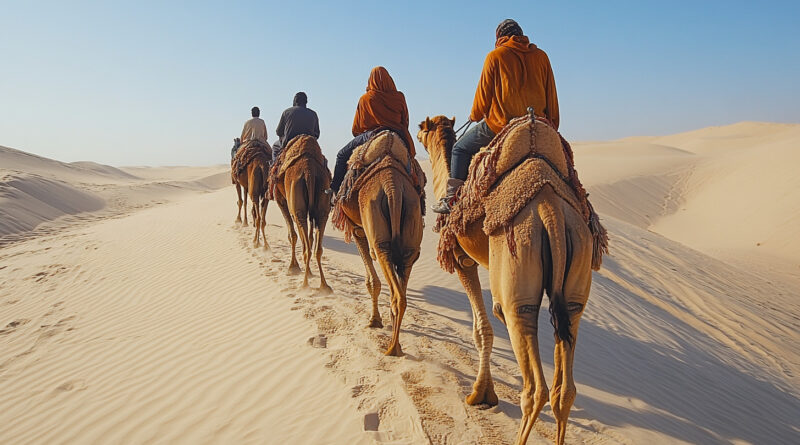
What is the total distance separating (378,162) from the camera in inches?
201

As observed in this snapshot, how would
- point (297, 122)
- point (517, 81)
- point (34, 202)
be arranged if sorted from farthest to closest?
point (34, 202)
point (297, 122)
point (517, 81)

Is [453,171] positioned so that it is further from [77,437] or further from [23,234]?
[23,234]

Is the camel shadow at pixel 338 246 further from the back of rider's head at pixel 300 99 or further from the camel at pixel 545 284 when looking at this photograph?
the camel at pixel 545 284

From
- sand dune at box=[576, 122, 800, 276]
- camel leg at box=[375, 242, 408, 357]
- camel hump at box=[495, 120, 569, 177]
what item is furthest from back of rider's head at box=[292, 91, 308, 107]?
sand dune at box=[576, 122, 800, 276]

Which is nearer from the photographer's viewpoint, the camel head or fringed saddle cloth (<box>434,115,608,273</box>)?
fringed saddle cloth (<box>434,115,608,273</box>)

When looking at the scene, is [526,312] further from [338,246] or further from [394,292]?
[338,246]

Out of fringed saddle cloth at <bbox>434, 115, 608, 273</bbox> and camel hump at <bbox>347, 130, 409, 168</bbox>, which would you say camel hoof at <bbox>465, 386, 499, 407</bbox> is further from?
camel hump at <bbox>347, 130, 409, 168</bbox>

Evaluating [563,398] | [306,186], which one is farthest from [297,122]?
[563,398]

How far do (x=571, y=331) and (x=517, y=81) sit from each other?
1.94m

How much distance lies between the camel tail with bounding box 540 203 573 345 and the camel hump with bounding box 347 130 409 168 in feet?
8.55

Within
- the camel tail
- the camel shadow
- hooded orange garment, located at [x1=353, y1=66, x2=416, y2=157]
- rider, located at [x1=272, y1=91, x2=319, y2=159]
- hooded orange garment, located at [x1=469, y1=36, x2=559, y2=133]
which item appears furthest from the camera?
the camel shadow

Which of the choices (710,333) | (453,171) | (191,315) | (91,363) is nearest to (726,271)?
(710,333)

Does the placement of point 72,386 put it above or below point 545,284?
below

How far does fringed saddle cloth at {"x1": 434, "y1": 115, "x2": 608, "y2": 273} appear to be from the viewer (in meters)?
2.99
